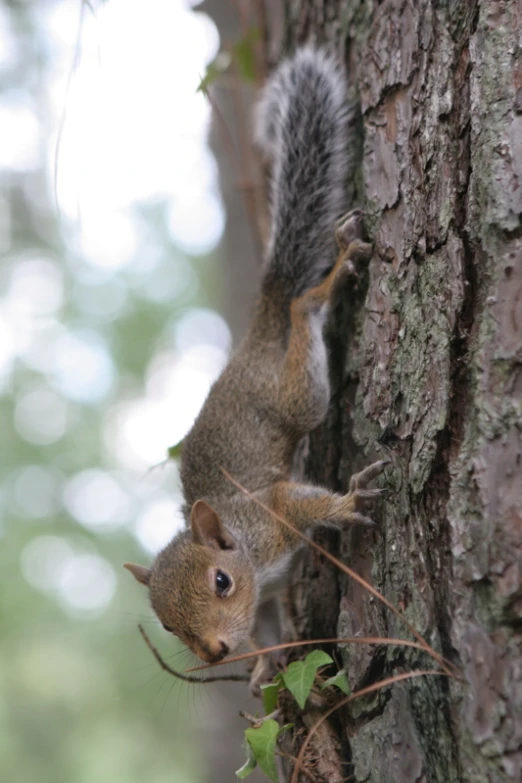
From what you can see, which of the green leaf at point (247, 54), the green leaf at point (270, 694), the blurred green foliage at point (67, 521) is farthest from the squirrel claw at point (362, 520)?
the blurred green foliage at point (67, 521)

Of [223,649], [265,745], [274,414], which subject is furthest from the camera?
[274,414]

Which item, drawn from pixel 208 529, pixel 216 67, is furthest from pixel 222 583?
pixel 216 67

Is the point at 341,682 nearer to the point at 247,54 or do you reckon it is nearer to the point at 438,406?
the point at 438,406

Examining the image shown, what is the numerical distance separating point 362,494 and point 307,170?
1.41 m

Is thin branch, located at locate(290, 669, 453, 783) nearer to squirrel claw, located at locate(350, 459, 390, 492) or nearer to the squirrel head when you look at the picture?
the squirrel head

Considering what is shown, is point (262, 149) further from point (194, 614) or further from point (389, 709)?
point (389, 709)

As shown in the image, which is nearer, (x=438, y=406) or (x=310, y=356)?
(x=438, y=406)

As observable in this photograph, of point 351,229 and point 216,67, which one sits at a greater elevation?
point 216,67

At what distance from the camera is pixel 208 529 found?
2406 millimetres

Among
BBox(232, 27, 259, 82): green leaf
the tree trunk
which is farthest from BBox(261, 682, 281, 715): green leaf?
BBox(232, 27, 259, 82): green leaf

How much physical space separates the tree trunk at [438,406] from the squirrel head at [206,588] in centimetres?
22

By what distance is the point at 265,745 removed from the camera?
175 cm

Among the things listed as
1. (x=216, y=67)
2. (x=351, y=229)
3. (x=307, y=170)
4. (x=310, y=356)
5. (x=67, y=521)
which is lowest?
(x=67, y=521)

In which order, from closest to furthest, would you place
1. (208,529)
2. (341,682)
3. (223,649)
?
(341,682) < (223,649) < (208,529)
